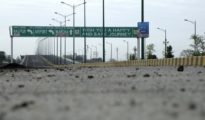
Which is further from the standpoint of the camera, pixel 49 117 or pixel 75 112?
pixel 75 112

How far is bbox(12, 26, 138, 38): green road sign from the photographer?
9175 cm

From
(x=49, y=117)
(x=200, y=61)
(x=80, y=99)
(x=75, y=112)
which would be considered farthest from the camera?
(x=200, y=61)

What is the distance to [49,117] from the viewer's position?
611cm

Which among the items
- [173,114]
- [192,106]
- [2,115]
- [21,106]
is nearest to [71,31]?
[21,106]

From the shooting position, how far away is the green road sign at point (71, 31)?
3612 inches

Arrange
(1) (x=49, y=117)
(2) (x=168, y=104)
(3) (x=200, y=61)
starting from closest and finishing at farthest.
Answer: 1. (1) (x=49, y=117)
2. (2) (x=168, y=104)
3. (3) (x=200, y=61)

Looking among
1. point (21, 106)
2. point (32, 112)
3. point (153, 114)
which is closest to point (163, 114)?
point (153, 114)

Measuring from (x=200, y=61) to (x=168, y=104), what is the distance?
26801mm

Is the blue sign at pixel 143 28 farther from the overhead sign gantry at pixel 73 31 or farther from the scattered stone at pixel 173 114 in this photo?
the scattered stone at pixel 173 114

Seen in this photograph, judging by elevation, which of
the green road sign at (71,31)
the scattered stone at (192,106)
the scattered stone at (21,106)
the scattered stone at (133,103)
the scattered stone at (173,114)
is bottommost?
the scattered stone at (21,106)

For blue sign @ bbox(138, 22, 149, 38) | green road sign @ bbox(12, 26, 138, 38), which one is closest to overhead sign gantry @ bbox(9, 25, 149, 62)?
green road sign @ bbox(12, 26, 138, 38)

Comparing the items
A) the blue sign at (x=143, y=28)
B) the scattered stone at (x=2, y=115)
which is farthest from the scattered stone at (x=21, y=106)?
the blue sign at (x=143, y=28)

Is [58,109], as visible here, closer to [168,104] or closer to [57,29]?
[168,104]

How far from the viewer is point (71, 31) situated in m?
97.4
